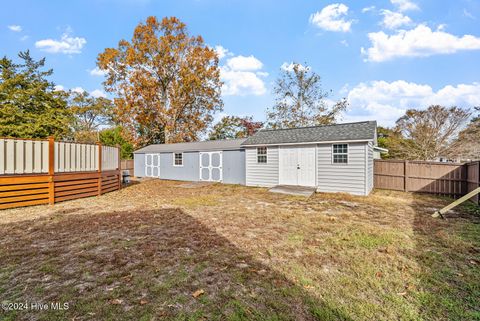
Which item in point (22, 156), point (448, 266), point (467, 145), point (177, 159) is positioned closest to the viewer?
point (448, 266)

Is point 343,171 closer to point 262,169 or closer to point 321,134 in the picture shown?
point 321,134

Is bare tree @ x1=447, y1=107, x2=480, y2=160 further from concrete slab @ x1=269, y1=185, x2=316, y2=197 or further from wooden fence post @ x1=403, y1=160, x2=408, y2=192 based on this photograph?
concrete slab @ x1=269, y1=185, x2=316, y2=197

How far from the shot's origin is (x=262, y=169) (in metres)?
11.9

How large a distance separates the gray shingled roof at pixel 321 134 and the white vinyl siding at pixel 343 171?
1.29ft

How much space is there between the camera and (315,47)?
13.9 m

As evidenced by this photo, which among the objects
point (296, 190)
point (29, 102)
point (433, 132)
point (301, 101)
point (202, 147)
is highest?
point (301, 101)

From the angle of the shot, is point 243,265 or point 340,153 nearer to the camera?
point 243,265

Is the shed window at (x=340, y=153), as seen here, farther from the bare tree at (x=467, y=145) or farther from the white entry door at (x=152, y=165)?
the white entry door at (x=152, y=165)

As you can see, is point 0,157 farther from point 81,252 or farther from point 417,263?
point 417,263

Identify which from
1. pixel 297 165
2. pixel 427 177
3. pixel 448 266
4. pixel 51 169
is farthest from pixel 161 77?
pixel 448 266

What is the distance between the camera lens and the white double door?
10328 millimetres

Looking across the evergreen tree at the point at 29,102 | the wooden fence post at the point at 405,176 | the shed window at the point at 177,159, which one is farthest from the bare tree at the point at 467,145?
the evergreen tree at the point at 29,102

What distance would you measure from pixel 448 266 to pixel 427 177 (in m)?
8.47

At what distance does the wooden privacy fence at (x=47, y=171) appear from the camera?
651cm
